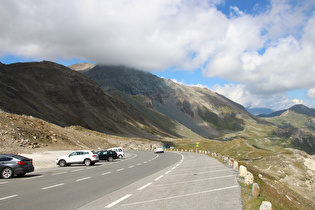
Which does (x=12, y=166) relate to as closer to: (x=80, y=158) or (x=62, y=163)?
(x=62, y=163)

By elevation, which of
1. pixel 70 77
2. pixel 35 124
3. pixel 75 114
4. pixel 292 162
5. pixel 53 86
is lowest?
pixel 292 162

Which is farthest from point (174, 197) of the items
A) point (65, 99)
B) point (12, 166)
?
point (65, 99)

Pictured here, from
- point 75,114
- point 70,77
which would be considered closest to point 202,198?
point 75,114

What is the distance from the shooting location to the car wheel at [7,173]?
1712cm

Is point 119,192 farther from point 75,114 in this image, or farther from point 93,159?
point 75,114

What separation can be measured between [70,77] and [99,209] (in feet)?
508

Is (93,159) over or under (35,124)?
under

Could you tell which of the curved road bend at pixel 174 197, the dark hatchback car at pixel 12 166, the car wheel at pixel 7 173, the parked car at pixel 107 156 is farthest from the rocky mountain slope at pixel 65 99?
the curved road bend at pixel 174 197

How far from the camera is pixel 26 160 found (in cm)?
1805

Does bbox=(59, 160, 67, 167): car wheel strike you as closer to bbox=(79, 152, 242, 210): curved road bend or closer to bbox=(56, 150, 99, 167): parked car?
bbox=(56, 150, 99, 167): parked car

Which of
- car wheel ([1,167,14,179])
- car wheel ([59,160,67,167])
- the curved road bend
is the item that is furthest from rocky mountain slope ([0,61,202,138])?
the curved road bend

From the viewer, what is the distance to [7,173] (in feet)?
56.4

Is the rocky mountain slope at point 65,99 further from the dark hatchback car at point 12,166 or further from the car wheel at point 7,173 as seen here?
the car wheel at point 7,173

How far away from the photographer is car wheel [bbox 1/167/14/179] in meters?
17.1
